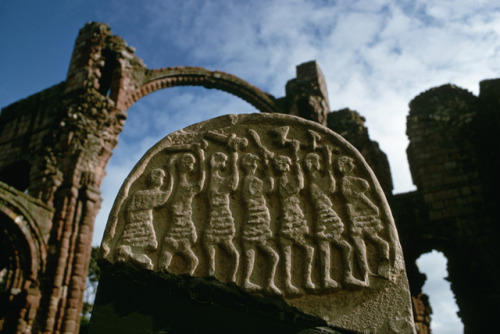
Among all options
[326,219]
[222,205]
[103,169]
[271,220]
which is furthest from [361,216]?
[103,169]

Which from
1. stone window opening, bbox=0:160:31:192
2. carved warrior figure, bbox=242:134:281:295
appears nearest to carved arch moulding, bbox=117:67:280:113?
stone window opening, bbox=0:160:31:192

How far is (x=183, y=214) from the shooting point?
2.54 m

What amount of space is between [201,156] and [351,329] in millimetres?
1424

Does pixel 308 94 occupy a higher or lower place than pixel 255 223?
higher

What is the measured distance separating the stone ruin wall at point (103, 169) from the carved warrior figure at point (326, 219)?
7026mm

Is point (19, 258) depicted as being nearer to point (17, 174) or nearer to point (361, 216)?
point (17, 174)

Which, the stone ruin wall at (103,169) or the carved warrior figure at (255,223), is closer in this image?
the carved warrior figure at (255,223)

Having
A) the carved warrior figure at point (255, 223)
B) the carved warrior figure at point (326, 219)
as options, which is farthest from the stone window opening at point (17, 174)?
the carved warrior figure at point (326, 219)

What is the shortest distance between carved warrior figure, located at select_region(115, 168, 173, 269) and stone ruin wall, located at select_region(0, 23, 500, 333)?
6.49 meters

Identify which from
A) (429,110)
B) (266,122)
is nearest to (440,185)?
(429,110)

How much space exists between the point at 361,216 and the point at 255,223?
24.9 inches

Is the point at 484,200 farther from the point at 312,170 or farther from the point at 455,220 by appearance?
the point at 312,170

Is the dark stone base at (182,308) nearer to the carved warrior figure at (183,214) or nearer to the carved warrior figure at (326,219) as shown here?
the carved warrior figure at (183,214)

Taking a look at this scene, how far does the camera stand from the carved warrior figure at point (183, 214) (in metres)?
2.40
